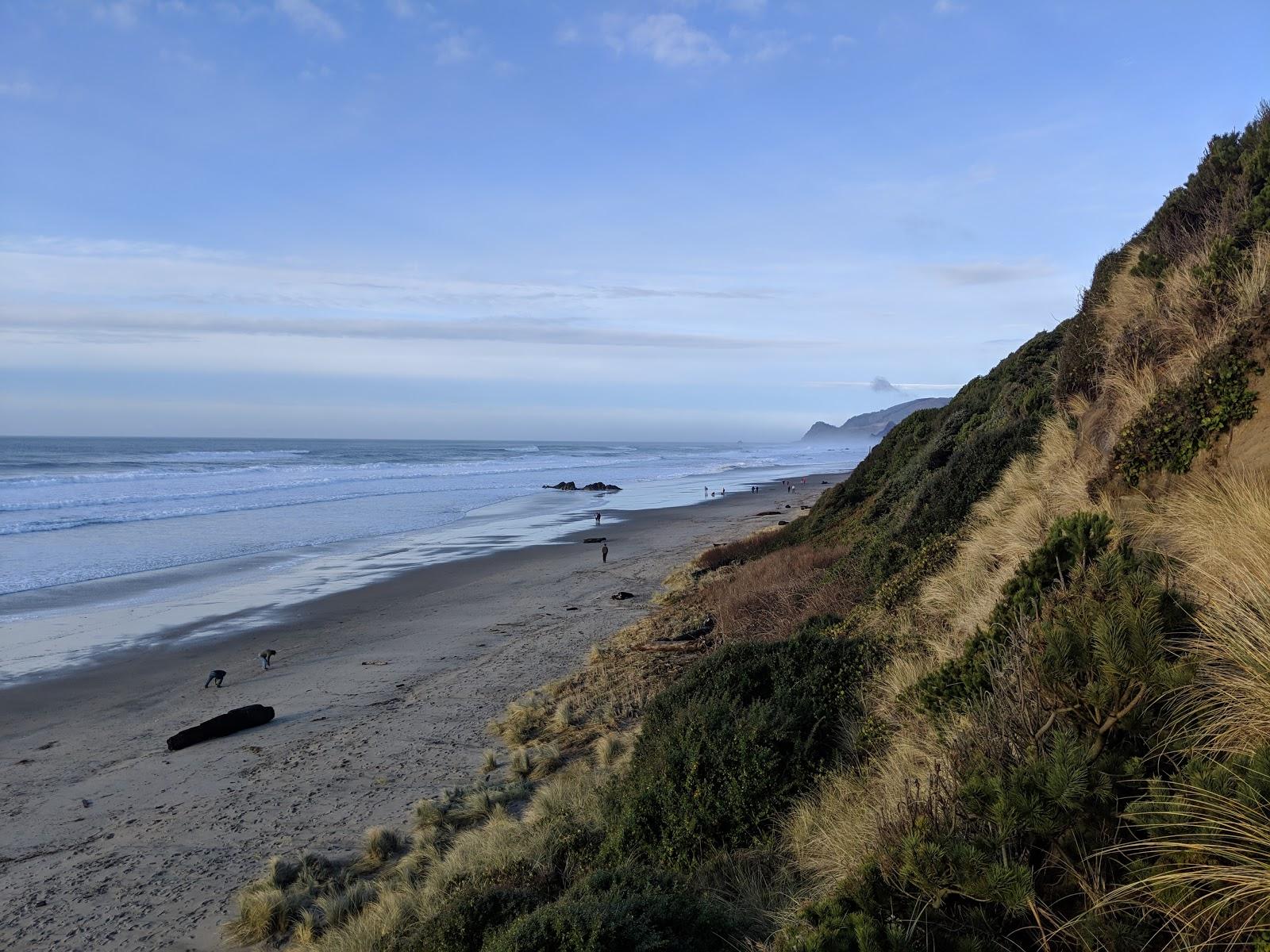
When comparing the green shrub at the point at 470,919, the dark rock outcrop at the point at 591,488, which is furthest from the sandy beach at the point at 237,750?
the dark rock outcrop at the point at 591,488

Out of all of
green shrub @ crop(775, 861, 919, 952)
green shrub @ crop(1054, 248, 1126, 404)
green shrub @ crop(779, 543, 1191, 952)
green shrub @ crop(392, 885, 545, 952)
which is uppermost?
green shrub @ crop(1054, 248, 1126, 404)

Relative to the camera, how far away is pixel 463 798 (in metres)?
7.59

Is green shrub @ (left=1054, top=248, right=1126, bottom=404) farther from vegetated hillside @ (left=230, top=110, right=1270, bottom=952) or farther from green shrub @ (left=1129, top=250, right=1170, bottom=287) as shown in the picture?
green shrub @ (left=1129, top=250, right=1170, bottom=287)

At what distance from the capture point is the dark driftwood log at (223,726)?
9750mm

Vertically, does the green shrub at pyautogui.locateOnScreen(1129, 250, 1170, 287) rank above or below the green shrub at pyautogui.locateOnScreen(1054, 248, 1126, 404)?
above

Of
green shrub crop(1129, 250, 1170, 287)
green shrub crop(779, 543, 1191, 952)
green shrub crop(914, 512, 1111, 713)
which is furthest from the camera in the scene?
green shrub crop(1129, 250, 1170, 287)

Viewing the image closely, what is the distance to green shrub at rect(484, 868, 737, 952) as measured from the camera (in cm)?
352

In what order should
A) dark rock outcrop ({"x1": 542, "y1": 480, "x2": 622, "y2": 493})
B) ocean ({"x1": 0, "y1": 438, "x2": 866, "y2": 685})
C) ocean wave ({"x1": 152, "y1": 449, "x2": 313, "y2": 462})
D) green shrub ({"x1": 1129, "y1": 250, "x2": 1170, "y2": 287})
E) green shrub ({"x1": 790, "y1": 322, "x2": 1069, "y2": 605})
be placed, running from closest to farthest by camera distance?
green shrub ({"x1": 1129, "y1": 250, "x2": 1170, "y2": 287}), green shrub ({"x1": 790, "y1": 322, "x2": 1069, "y2": 605}), ocean ({"x1": 0, "y1": 438, "x2": 866, "y2": 685}), dark rock outcrop ({"x1": 542, "y1": 480, "x2": 622, "y2": 493}), ocean wave ({"x1": 152, "y1": 449, "x2": 313, "y2": 462})

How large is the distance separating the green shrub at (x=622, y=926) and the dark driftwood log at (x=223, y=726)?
25.3 ft

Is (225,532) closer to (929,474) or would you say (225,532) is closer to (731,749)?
(929,474)

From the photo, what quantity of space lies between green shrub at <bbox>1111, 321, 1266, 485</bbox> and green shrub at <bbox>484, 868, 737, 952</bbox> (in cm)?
479

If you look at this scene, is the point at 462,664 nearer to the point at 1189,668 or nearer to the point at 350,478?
the point at 1189,668

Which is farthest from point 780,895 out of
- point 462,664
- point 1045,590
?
point 462,664

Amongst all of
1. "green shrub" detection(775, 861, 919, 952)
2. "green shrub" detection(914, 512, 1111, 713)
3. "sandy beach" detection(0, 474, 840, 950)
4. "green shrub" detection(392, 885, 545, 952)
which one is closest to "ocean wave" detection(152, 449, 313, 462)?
"sandy beach" detection(0, 474, 840, 950)
